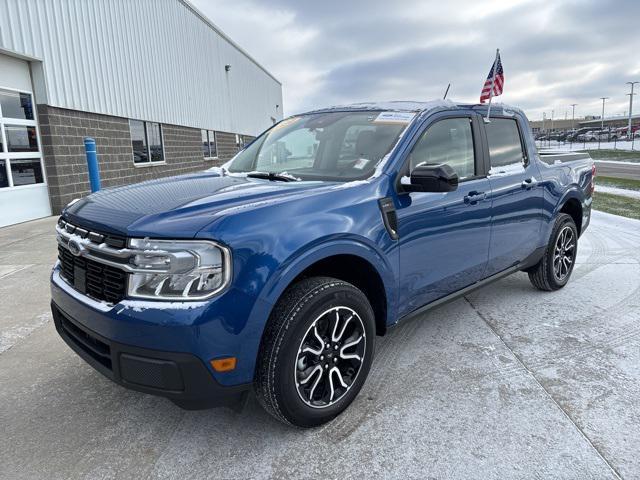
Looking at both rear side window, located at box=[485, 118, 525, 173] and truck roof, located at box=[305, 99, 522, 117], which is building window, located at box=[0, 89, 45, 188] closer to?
truck roof, located at box=[305, 99, 522, 117]

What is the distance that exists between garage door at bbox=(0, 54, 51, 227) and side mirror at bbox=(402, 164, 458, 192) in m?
8.52

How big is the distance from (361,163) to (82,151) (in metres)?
9.47

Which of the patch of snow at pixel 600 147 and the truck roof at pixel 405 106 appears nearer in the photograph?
the truck roof at pixel 405 106

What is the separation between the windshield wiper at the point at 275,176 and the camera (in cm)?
303

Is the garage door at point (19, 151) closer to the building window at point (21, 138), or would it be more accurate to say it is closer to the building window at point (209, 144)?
the building window at point (21, 138)

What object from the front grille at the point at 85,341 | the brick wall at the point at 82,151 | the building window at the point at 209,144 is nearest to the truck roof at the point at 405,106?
the front grille at the point at 85,341

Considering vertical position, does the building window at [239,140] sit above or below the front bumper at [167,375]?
above

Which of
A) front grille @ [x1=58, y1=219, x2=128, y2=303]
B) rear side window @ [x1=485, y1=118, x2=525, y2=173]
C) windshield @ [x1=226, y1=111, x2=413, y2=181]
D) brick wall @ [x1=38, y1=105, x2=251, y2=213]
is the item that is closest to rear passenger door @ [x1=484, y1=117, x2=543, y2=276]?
rear side window @ [x1=485, y1=118, x2=525, y2=173]

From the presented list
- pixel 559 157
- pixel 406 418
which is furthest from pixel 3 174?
pixel 559 157

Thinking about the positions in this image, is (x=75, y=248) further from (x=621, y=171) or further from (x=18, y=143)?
(x=621, y=171)

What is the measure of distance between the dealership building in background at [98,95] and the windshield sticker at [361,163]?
8092 mm

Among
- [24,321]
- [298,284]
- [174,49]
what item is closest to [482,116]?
[298,284]

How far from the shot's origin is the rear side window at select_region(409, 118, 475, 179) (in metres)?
3.18

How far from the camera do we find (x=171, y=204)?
7.81 ft
